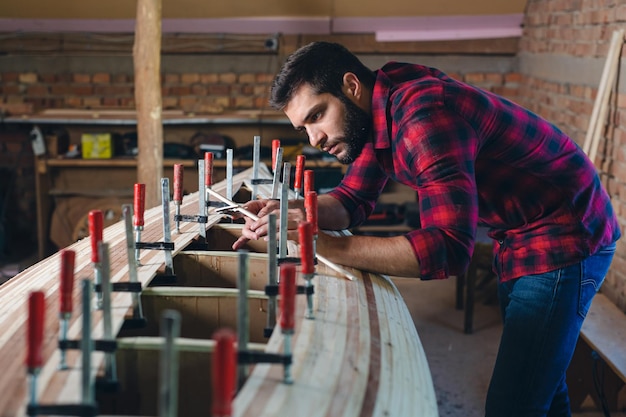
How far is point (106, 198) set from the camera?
265 inches

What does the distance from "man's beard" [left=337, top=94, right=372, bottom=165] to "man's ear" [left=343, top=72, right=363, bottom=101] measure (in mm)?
20

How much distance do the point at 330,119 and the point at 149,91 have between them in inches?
134

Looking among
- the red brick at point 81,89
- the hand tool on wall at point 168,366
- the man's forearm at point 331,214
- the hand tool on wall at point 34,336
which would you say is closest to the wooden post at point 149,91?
the red brick at point 81,89

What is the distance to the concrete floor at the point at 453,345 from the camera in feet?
13.0

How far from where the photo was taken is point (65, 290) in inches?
63.2

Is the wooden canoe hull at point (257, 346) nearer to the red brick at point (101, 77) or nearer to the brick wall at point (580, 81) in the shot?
the brick wall at point (580, 81)

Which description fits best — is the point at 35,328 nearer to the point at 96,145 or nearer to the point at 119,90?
the point at 96,145

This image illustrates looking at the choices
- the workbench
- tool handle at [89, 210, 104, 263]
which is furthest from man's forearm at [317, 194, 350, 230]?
the workbench

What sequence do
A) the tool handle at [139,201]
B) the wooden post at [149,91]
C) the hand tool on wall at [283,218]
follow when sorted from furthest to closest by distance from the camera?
the wooden post at [149,91]
the tool handle at [139,201]
the hand tool on wall at [283,218]


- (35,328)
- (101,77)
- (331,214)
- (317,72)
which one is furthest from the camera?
(101,77)

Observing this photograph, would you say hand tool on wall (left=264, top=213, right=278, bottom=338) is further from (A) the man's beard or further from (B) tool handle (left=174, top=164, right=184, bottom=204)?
(B) tool handle (left=174, top=164, right=184, bottom=204)

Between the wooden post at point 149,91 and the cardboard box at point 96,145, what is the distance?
1149 mm

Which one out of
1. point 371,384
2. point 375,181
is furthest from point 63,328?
point 375,181

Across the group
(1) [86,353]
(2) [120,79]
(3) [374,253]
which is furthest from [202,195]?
(2) [120,79]
